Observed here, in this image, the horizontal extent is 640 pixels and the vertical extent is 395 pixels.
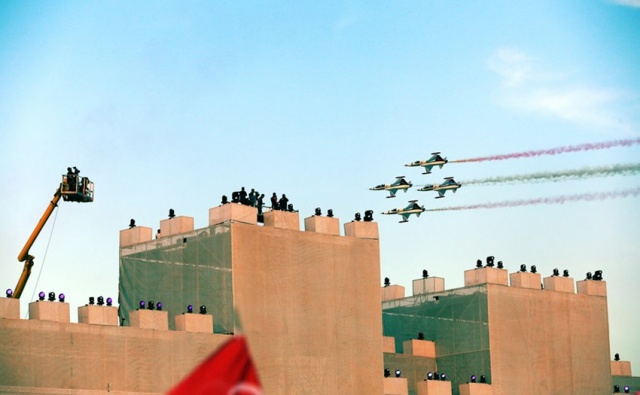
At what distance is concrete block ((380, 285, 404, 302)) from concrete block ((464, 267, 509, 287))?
7443 mm

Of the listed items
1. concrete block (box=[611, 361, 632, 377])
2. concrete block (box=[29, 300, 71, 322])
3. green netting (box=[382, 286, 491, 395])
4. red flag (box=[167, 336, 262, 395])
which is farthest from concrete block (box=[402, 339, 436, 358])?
red flag (box=[167, 336, 262, 395])

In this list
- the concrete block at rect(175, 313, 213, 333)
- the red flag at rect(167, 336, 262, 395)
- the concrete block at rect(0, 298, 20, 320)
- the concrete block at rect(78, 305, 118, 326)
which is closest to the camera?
the red flag at rect(167, 336, 262, 395)

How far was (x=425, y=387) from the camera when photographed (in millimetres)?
105312

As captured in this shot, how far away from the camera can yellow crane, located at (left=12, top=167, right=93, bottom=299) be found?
9056 cm

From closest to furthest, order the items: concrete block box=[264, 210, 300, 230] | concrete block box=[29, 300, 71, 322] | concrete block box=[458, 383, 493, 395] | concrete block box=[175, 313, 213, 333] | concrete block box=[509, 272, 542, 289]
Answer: concrete block box=[29, 300, 71, 322]
concrete block box=[175, 313, 213, 333]
concrete block box=[264, 210, 300, 230]
concrete block box=[458, 383, 493, 395]
concrete block box=[509, 272, 542, 289]

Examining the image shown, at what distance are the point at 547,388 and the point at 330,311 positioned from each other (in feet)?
89.4

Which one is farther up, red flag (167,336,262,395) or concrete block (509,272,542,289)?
concrete block (509,272,542,289)

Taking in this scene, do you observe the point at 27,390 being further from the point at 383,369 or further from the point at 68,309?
the point at 383,369

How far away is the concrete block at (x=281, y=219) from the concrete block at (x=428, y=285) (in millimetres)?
26042

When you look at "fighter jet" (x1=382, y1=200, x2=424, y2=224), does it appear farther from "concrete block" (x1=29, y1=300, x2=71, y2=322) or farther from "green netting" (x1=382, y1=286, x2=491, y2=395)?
"concrete block" (x1=29, y1=300, x2=71, y2=322)

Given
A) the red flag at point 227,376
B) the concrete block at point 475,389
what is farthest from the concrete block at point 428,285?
the red flag at point 227,376

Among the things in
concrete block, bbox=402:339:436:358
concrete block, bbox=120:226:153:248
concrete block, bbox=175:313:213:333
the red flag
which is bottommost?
the red flag

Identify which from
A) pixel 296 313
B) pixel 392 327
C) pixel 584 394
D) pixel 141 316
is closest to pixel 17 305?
pixel 141 316

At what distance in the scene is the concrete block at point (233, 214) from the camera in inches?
3509
